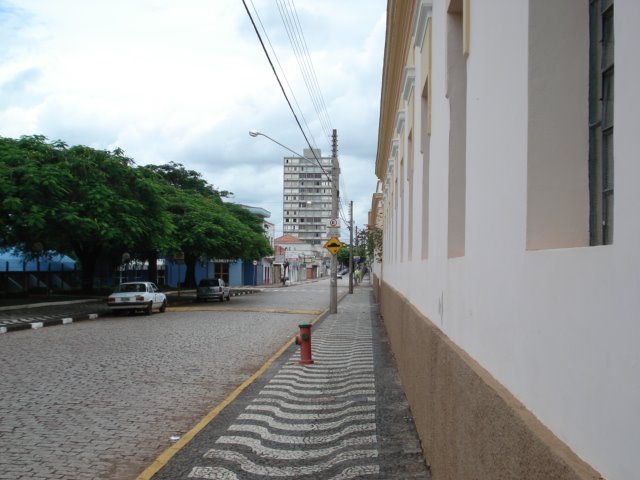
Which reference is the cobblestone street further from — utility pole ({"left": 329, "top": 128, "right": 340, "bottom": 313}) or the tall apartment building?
the tall apartment building

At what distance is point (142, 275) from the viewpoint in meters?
49.2

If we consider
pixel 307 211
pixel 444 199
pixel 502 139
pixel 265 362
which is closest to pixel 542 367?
pixel 502 139

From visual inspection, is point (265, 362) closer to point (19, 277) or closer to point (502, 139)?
point (502, 139)

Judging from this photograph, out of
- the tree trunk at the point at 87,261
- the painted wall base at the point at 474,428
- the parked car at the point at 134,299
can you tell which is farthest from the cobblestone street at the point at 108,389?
the tree trunk at the point at 87,261

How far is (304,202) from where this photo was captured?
529 ft

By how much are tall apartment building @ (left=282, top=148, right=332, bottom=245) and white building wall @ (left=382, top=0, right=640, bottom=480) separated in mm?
152096

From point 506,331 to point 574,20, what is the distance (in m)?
1.45

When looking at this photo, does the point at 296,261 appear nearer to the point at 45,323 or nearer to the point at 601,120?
the point at 45,323

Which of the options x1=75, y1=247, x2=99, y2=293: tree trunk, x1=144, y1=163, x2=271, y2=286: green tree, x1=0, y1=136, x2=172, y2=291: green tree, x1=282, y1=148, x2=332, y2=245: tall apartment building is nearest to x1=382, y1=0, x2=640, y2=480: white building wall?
x1=0, y1=136, x2=172, y2=291: green tree

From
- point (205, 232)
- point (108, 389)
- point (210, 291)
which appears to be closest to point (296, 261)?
point (210, 291)

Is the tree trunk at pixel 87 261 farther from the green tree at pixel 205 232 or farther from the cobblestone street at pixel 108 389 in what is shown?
the cobblestone street at pixel 108 389

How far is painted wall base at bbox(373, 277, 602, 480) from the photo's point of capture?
2164 mm

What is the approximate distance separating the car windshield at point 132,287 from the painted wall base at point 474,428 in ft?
66.8

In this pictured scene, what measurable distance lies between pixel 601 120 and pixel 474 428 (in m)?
1.62
